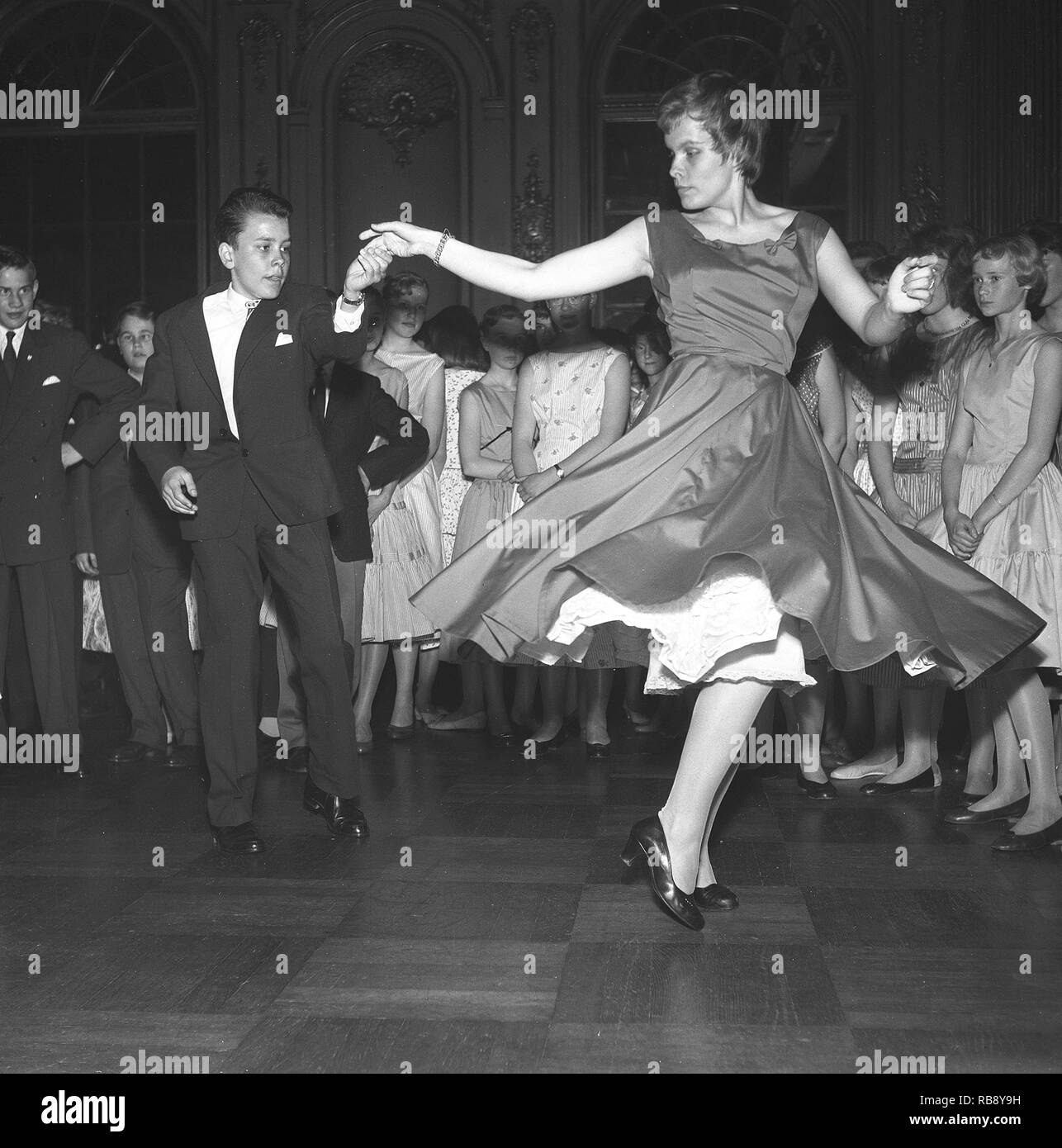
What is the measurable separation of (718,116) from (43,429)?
291cm

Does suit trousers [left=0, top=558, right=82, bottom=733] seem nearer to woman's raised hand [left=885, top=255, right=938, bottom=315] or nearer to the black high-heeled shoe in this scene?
the black high-heeled shoe

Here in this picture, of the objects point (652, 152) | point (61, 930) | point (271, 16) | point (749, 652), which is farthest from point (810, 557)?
point (271, 16)

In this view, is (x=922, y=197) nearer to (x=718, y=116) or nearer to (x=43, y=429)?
(x=43, y=429)

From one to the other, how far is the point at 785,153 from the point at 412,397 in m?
4.09

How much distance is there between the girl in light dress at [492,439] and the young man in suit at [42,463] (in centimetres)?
130

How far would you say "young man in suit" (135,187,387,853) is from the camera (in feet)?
12.6

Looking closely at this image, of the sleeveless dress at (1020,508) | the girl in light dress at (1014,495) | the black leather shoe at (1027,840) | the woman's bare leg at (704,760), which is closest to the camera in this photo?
the woman's bare leg at (704,760)

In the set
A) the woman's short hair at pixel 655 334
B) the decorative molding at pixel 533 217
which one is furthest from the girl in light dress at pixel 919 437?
the decorative molding at pixel 533 217

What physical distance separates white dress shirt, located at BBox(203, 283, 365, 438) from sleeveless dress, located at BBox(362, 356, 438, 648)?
5.28 feet

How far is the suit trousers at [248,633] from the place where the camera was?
3.84 m

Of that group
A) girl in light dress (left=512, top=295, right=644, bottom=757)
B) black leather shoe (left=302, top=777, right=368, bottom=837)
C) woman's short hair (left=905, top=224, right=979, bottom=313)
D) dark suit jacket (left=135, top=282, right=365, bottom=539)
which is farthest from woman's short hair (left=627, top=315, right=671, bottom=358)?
black leather shoe (left=302, top=777, right=368, bottom=837)

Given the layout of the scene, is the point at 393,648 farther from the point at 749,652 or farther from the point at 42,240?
the point at 42,240

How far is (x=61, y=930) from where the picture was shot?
3.04 meters

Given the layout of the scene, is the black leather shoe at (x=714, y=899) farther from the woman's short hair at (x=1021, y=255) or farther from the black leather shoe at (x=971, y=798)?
the woman's short hair at (x=1021, y=255)
